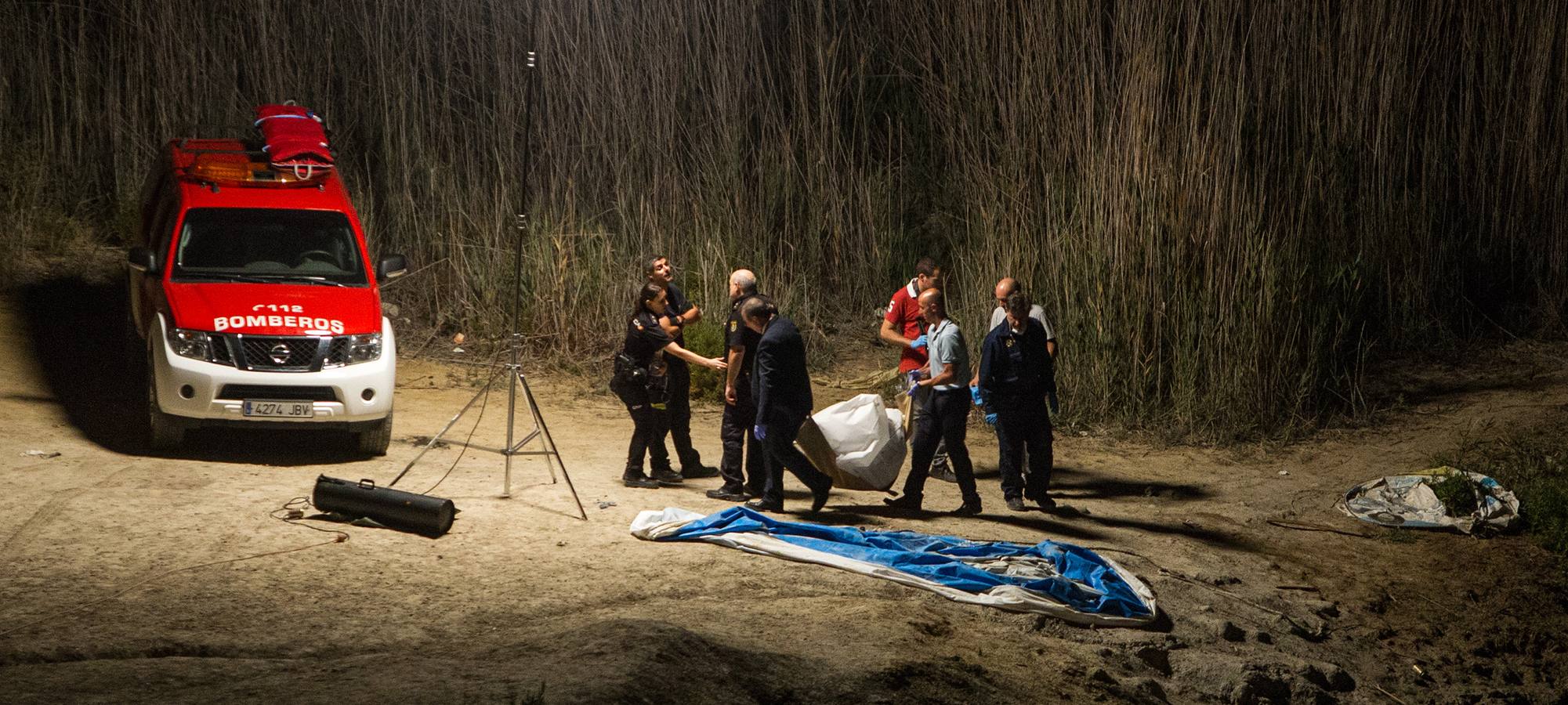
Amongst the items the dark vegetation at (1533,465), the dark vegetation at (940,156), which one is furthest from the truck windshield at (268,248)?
the dark vegetation at (1533,465)

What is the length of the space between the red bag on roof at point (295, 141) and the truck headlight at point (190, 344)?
194 cm

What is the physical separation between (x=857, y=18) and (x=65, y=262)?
10.1m

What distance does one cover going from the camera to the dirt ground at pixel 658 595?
17.6 feet

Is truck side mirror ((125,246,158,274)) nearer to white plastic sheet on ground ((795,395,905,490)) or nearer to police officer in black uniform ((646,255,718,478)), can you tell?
police officer in black uniform ((646,255,718,478))

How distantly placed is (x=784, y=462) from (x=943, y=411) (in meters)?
1.13

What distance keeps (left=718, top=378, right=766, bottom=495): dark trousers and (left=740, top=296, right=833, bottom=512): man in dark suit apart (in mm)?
322

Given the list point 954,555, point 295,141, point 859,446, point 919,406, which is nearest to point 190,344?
point 295,141

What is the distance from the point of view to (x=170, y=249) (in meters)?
9.78

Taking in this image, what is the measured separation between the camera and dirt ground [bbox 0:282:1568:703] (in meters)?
5.35

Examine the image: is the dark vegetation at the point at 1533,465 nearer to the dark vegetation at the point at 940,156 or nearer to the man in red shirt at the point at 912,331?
the dark vegetation at the point at 940,156

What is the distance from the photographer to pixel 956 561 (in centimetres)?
733

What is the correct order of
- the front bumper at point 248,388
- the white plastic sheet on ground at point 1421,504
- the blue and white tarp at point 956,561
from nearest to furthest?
the blue and white tarp at point 956,561, the front bumper at point 248,388, the white plastic sheet on ground at point 1421,504

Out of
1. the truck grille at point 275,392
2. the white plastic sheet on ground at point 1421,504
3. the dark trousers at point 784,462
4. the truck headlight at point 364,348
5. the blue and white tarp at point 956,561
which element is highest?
the truck headlight at point 364,348

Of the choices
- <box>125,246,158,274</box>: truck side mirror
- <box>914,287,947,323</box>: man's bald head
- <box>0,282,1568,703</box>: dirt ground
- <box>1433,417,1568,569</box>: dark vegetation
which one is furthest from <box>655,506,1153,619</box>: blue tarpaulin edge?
<box>125,246,158,274</box>: truck side mirror
